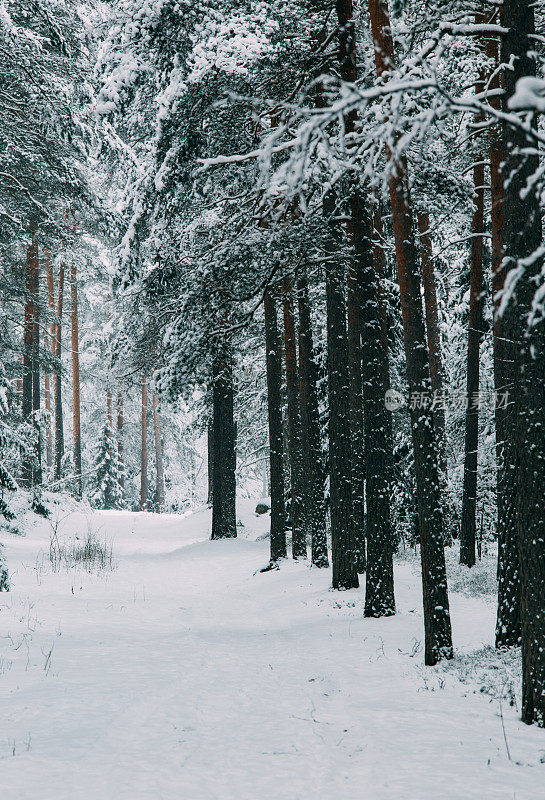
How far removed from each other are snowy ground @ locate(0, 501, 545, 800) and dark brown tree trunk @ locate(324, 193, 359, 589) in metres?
0.51

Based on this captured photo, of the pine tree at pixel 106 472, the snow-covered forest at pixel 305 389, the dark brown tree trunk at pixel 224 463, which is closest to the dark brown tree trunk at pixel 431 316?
the snow-covered forest at pixel 305 389

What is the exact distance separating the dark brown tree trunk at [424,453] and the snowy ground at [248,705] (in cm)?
41

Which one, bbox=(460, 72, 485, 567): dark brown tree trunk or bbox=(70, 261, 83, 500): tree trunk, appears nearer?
bbox=(460, 72, 485, 567): dark brown tree trunk

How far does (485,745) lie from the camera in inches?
184

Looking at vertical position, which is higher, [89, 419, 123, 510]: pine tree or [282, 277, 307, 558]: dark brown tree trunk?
[282, 277, 307, 558]: dark brown tree trunk

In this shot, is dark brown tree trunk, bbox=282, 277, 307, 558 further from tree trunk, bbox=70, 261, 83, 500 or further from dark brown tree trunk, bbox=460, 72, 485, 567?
tree trunk, bbox=70, 261, 83, 500

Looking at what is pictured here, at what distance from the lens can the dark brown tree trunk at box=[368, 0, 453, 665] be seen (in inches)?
275

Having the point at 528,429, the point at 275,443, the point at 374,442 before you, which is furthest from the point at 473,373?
the point at 528,429

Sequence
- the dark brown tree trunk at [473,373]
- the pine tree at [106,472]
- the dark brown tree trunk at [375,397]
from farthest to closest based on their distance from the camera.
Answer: the pine tree at [106,472]
the dark brown tree trunk at [473,373]
the dark brown tree trunk at [375,397]

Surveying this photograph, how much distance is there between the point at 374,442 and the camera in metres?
9.26

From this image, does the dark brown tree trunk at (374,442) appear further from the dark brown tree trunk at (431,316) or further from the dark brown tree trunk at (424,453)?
the dark brown tree trunk at (431,316)

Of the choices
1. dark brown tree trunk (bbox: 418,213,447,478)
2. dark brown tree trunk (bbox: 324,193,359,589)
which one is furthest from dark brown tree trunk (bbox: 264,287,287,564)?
dark brown tree trunk (bbox: 324,193,359,589)

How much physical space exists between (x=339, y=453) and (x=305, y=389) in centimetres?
331

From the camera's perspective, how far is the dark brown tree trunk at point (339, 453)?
1109 cm
